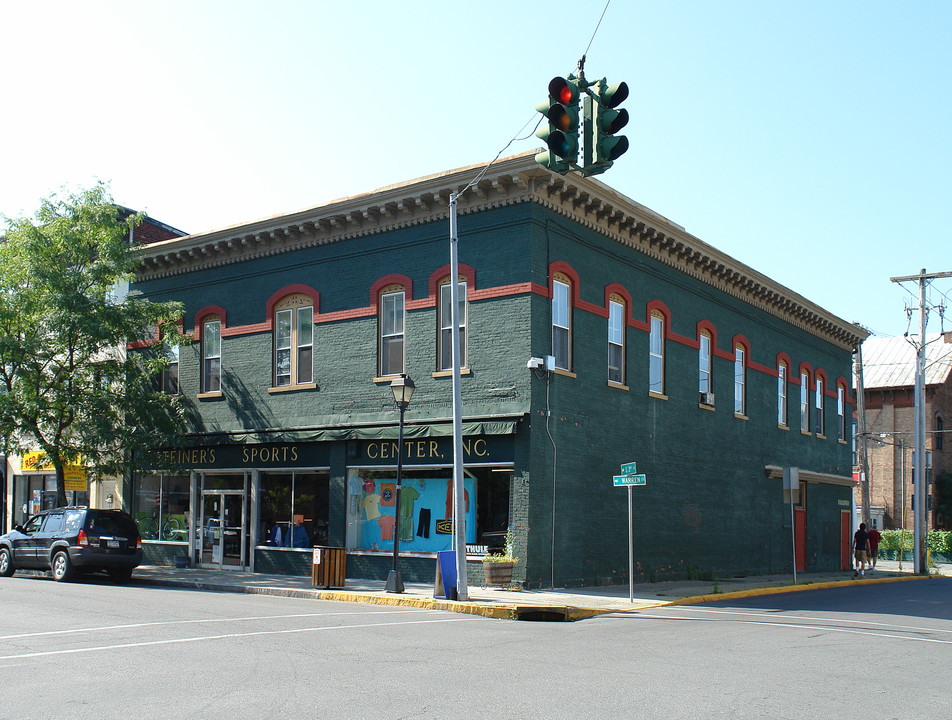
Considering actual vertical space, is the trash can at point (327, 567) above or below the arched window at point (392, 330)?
below

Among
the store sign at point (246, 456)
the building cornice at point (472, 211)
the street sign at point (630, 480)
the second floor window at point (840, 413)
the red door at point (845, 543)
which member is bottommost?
the red door at point (845, 543)

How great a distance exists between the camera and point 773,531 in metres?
30.7

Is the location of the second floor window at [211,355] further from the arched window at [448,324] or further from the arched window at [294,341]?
the arched window at [448,324]

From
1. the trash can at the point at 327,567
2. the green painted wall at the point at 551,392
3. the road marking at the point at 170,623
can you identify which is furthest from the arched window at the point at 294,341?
the road marking at the point at 170,623

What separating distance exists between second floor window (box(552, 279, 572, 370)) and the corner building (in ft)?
0.16

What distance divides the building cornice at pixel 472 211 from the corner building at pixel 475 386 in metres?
0.07

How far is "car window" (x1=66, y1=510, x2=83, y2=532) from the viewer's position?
22052 mm

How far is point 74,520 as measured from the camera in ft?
72.8

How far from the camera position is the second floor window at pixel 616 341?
904 inches

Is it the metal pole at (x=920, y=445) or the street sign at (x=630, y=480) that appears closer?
the street sign at (x=630, y=480)

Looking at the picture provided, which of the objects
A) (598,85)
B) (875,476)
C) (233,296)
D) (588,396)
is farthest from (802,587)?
(875,476)

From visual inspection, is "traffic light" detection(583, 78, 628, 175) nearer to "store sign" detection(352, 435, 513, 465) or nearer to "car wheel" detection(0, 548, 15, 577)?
"store sign" detection(352, 435, 513, 465)

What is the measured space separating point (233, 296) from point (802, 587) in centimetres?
1723

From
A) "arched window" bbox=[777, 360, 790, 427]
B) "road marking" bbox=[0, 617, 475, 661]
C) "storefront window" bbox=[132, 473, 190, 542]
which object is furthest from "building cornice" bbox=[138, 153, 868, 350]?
"road marking" bbox=[0, 617, 475, 661]
